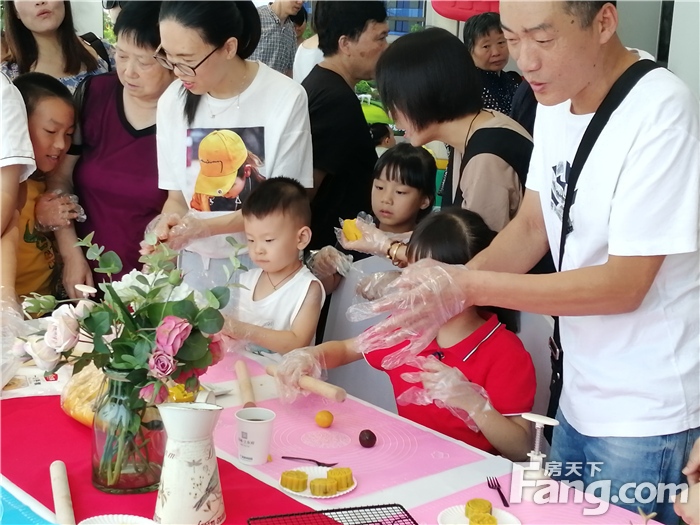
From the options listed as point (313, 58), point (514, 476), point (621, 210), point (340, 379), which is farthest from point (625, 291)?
point (313, 58)

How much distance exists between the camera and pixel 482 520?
1.15m

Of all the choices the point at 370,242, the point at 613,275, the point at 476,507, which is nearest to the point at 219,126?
the point at 370,242

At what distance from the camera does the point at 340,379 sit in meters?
2.11

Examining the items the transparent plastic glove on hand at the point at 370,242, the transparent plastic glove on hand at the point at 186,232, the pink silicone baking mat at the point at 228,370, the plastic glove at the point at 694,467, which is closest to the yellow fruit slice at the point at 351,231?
the transparent plastic glove on hand at the point at 370,242

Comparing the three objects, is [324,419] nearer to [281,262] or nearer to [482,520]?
[482,520]

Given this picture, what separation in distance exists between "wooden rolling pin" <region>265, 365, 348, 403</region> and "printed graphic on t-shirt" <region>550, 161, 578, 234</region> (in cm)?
54

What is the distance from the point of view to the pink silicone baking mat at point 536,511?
46.9 inches

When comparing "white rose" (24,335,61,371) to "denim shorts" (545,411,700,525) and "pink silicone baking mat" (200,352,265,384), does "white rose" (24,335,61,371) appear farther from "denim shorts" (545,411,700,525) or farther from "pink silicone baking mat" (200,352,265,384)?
"denim shorts" (545,411,700,525)

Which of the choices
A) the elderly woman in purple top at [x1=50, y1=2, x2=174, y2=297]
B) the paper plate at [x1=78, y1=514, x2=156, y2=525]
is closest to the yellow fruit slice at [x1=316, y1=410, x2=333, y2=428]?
the paper plate at [x1=78, y1=514, x2=156, y2=525]

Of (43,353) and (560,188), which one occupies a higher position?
(560,188)

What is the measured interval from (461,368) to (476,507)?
0.53m

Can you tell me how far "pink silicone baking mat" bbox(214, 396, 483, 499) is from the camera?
4.42ft

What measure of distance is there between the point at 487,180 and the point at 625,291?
2.11 feet

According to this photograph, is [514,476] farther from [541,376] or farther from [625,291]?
[541,376]
